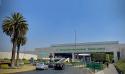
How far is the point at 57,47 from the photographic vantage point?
153 feet

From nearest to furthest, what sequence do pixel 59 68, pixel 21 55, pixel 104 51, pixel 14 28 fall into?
pixel 14 28 → pixel 59 68 → pixel 21 55 → pixel 104 51

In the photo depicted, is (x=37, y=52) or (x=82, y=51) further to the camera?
(x=37, y=52)

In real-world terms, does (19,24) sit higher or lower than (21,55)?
higher

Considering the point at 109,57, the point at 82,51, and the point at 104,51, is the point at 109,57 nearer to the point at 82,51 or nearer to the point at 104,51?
the point at 104,51

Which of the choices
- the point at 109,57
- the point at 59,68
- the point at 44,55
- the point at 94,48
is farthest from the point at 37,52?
the point at 59,68

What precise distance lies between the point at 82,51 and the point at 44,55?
8.43 meters

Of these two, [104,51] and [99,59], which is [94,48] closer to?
[104,51]

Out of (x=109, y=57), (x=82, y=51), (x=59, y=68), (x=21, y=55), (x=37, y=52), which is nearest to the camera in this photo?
(x=59, y=68)

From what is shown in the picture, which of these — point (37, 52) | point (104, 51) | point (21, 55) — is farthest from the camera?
point (37, 52)

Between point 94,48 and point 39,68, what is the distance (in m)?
26.8

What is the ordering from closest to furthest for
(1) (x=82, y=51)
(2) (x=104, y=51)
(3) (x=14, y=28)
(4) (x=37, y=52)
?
(3) (x=14, y=28)
(2) (x=104, y=51)
(1) (x=82, y=51)
(4) (x=37, y=52)

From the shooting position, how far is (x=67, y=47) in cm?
4522

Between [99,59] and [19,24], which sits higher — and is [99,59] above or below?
below

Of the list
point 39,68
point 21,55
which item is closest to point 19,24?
point 39,68
